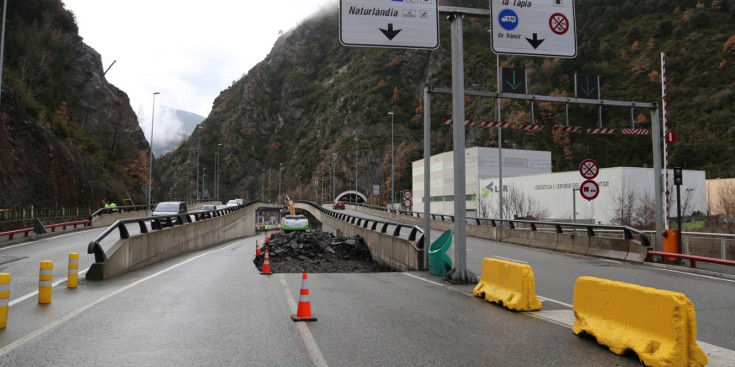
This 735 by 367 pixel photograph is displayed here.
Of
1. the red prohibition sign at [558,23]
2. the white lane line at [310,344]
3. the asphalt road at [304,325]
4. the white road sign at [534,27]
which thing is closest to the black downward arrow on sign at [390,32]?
the white road sign at [534,27]

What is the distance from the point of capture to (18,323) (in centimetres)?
729

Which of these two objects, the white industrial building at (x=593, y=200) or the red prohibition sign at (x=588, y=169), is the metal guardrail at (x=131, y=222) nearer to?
the red prohibition sign at (x=588, y=169)

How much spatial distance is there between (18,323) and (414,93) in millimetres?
164814

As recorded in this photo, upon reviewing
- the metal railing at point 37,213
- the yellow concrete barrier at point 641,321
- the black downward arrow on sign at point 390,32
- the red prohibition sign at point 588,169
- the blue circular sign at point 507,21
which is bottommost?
the yellow concrete barrier at point 641,321

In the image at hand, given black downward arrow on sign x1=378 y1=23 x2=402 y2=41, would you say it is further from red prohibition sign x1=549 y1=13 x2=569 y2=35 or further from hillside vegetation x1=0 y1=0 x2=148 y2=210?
hillside vegetation x1=0 y1=0 x2=148 y2=210

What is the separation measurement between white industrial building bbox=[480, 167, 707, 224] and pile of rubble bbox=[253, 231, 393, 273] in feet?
96.4

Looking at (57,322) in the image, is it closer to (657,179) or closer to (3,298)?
(3,298)

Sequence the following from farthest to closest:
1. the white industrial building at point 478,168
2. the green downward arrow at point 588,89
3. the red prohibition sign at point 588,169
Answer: the white industrial building at point 478,168, the red prohibition sign at point 588,169, the green downward arrow at point 588,89

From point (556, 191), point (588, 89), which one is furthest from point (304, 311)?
point (556, 191)

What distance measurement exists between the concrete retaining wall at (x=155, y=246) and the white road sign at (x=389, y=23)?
7821 mm

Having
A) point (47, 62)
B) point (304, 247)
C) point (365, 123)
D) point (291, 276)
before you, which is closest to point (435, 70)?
point (365, 123)

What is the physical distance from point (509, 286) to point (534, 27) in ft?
22.8

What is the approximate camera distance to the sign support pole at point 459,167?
40.2 ft

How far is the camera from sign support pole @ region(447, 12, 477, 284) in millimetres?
12258
